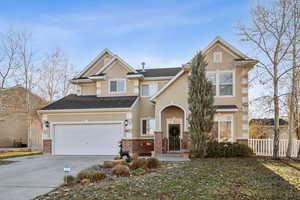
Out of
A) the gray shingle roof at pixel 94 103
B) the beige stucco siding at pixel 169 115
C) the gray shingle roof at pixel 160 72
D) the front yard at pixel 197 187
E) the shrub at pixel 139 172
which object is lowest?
the shrub at pixel 139 172

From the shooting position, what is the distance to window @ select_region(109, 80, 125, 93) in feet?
61.2

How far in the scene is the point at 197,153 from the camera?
1287 centimetres

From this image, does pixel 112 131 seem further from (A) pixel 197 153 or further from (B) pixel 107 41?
(B) pixel 107 41

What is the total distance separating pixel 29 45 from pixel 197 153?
18.8m

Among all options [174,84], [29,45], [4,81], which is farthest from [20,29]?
[174,84]

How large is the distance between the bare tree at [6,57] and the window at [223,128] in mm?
18669

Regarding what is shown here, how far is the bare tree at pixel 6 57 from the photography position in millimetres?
20359

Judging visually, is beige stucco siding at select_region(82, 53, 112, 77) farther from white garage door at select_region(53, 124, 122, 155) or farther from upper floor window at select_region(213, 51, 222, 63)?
upper floor window at select_region(213, 51, 222, 63)

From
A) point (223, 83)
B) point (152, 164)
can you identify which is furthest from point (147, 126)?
point (152, 164)

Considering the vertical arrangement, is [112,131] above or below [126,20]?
below

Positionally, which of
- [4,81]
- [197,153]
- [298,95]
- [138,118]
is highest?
[4,81]

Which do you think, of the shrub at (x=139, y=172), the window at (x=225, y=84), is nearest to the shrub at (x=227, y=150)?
the window at (x=225, y=84)

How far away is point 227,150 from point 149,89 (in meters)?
8.21

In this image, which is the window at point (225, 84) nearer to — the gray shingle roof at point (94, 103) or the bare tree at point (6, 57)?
the gray shingle roof at point (94, 103)
